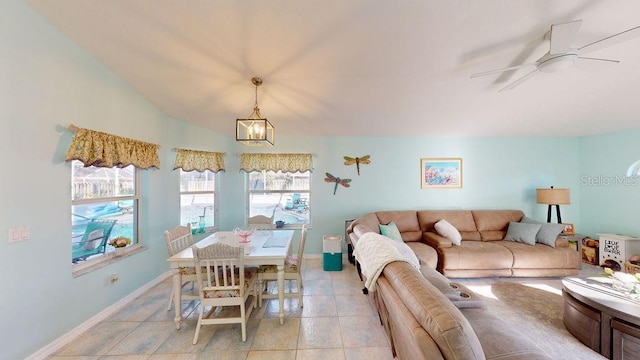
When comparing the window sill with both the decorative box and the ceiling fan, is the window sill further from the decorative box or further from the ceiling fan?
the decorative box

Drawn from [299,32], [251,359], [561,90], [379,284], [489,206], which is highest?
[299,32]

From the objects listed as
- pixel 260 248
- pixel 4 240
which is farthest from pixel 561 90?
pixel 4 240

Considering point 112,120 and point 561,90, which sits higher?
point 561,90

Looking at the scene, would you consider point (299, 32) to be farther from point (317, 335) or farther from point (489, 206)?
point (489, 206)

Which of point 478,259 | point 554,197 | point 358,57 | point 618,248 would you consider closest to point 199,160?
point 358,57

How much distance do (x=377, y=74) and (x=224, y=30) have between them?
5.46ft

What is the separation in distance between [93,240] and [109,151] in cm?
104

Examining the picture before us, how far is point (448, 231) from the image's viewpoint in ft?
12.1

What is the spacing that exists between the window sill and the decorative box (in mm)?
7039

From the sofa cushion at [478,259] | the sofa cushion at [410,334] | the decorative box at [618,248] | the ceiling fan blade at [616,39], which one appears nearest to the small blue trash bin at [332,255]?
the sofa cushion at [478,259]

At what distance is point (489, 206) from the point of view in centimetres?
441

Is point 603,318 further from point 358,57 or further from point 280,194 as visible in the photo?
point 280,194

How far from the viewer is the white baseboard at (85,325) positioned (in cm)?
192

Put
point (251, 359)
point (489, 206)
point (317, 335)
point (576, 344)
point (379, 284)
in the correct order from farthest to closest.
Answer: point (489, 206) < point (317, 335) < point (576, 344) < point (251, 359) < point (379, 284)
